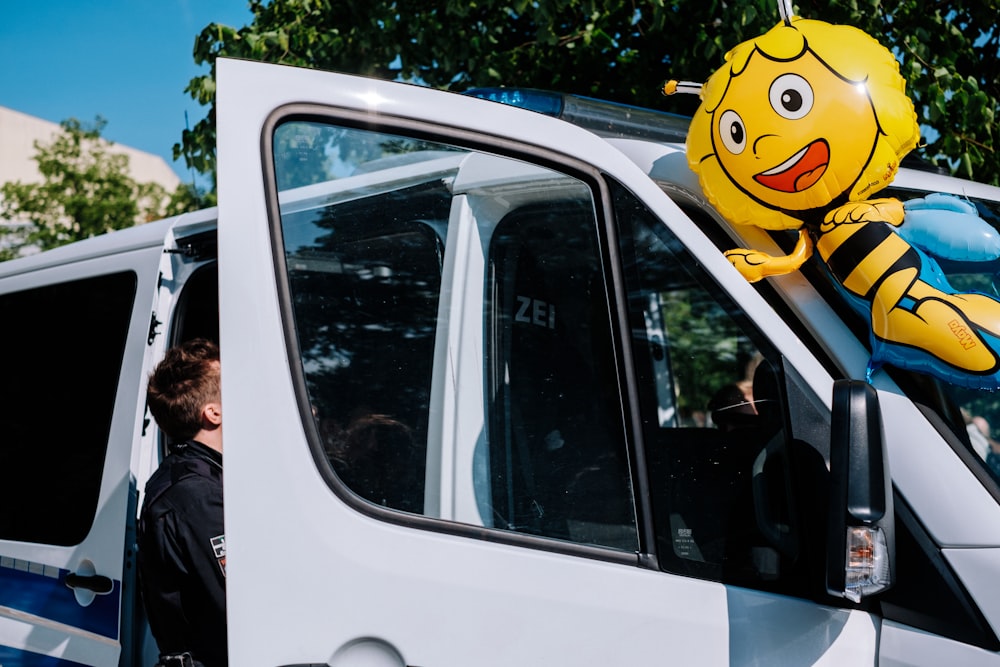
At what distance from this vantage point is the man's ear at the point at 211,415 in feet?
8.48

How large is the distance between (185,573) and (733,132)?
1.74 m

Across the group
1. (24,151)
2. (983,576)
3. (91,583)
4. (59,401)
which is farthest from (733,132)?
(24,151)

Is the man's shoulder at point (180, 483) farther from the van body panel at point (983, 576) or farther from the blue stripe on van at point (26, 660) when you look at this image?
the van body panel at point (983, 576)

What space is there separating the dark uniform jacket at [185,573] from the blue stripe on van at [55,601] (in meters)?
0.30

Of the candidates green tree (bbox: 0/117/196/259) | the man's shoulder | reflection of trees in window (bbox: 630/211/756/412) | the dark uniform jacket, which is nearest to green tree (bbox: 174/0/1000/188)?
reflection of trees in window (bbox: 630/211/756/412)

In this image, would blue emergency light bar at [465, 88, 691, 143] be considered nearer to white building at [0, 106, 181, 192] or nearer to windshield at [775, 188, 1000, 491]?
windshield at [775, 188, 1000, 491]

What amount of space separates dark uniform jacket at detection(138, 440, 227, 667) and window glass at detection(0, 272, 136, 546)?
1.61 ft

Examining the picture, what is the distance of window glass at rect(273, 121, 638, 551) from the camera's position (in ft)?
5.67

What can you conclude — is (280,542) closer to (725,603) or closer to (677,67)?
(725,603)

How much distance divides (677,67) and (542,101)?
2505mm

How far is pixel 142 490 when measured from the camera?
8.80 feet

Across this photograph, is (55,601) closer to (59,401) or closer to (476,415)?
(59,401)

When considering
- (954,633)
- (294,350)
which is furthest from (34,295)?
(954,633)

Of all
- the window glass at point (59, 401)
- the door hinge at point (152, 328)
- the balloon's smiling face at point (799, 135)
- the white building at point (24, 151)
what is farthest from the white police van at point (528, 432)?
the white building at point (24, 151)
